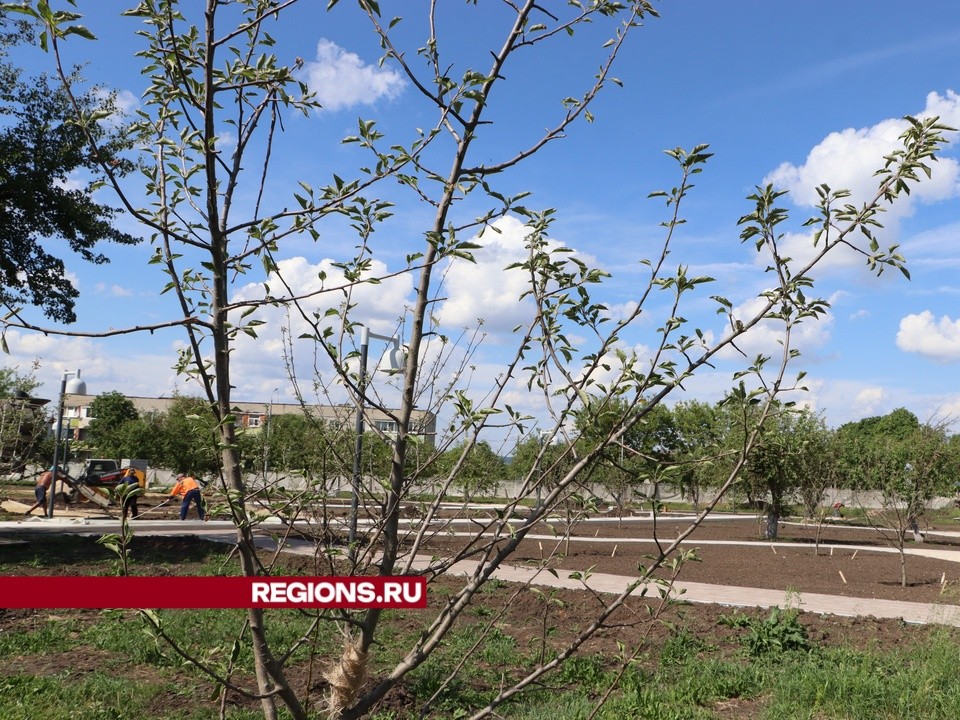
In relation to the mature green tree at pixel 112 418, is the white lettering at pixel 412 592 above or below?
below

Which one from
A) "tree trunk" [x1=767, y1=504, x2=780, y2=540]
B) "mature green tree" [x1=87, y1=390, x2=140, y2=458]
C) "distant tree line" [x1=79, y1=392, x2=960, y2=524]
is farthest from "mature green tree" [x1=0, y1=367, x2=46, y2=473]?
"mature green tree" [x1=87, y1=390, x2=140, y2=458]

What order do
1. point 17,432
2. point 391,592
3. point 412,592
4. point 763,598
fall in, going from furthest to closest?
point 17,432, point 763,598, point 412,592, point 391,592

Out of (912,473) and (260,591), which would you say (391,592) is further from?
(912,473)

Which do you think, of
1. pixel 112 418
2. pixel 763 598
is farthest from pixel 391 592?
pixel 112 418

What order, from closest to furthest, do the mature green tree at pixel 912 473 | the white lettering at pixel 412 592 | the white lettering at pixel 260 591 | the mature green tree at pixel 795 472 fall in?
1. the white lettering at pixel 260 591
2. the white lettering at pixel 412 592
3. the mature green tree at pixel 912 473
4. the mature green tree at pixel 795 472

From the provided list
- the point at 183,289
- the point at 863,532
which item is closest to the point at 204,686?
the point at 183,289

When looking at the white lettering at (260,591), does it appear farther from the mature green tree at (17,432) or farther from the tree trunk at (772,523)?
the tree trunk at (772,523)

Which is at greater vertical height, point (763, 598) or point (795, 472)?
point (795, 472)

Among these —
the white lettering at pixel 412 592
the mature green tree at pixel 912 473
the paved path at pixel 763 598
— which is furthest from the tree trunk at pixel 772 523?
the white lettering at pixel 412 592

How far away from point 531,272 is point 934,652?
5.94 m

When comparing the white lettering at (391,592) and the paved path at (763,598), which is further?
the paved path at (763,598)

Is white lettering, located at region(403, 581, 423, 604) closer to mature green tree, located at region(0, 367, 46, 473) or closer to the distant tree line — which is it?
the distant tree line

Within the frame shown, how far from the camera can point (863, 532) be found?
2506cm

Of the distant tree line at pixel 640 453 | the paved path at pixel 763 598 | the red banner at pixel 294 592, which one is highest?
the distant tree line at pixel 640 453
